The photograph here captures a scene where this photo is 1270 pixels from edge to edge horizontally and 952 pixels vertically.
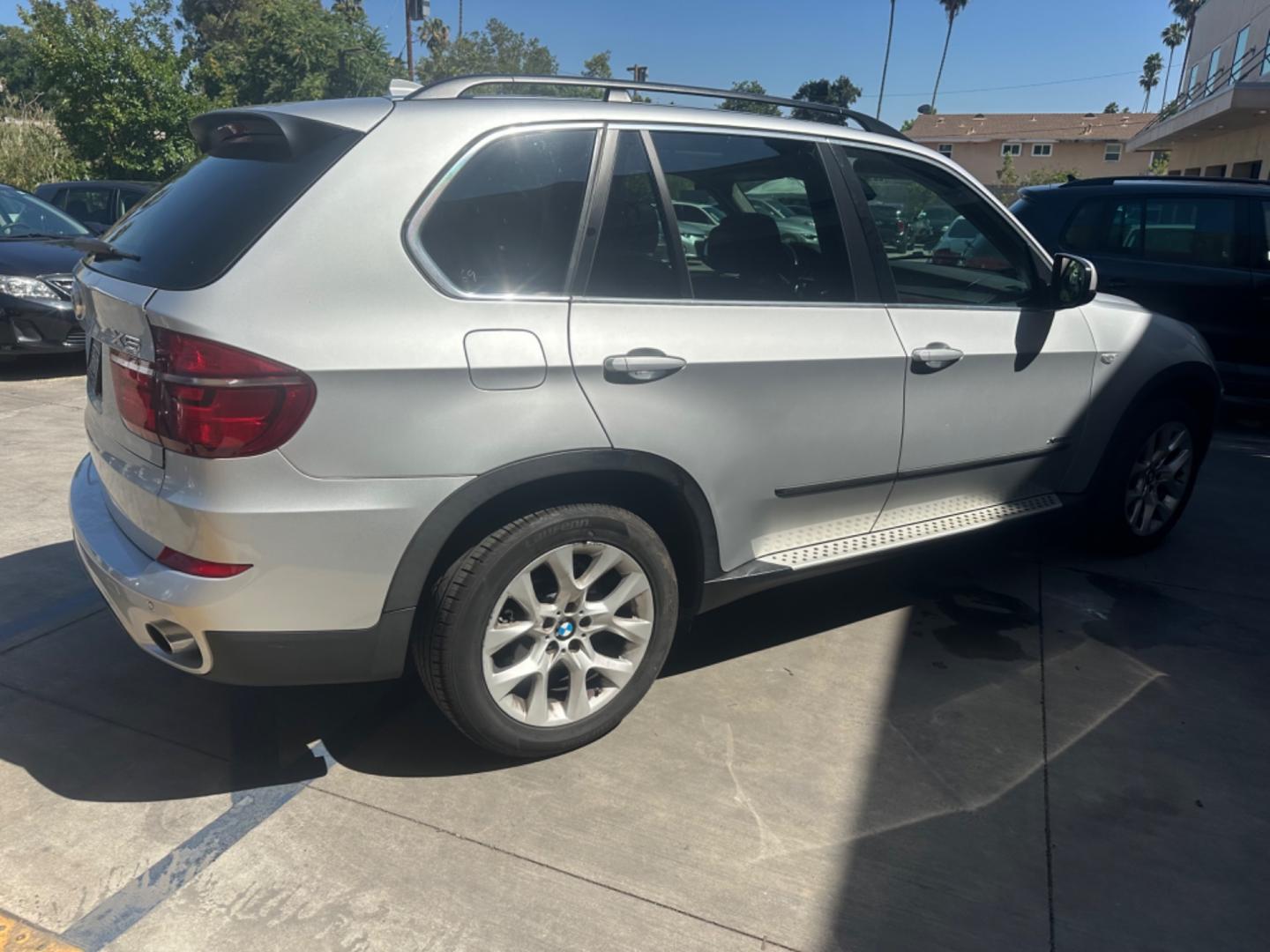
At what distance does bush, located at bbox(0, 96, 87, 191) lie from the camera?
20.1 metres

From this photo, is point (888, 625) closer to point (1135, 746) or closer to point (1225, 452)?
point (1135, 746)

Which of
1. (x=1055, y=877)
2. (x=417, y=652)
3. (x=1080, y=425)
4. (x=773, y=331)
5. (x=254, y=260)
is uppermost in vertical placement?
(x=254, y=260)

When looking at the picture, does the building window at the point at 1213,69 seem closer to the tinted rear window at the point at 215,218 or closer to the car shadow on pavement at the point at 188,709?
the car shadow on pavement at the point at 188,709

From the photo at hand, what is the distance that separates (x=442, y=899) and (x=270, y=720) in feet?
3.41

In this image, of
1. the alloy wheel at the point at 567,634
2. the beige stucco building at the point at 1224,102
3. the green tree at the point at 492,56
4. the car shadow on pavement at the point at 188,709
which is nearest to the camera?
the alloy wheel at the point at 567,634

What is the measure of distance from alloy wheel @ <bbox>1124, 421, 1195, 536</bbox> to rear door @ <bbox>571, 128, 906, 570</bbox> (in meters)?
1.77

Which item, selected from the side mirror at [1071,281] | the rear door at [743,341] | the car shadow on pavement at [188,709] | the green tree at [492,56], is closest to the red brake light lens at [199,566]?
the car shadow on pavement at [188,709]

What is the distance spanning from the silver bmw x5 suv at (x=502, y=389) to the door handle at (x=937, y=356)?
0.01m

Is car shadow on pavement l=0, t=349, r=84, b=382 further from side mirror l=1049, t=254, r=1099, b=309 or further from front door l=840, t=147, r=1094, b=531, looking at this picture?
side mirror l=1049, t=254, r=1099, b=309

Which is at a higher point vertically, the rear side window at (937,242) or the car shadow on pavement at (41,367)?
the rear side window at (937,242)

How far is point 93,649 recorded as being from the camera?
11.3ft

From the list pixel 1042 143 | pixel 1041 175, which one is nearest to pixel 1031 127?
pixel 1042 143

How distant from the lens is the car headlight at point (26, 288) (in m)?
7.47

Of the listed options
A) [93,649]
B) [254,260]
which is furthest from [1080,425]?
[93,649]
